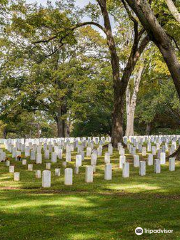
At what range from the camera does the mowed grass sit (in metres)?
4.86

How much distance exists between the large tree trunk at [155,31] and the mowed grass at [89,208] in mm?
4328

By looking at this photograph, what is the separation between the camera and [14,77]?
96.5 ft

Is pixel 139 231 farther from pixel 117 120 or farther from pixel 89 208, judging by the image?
pixel 117 120

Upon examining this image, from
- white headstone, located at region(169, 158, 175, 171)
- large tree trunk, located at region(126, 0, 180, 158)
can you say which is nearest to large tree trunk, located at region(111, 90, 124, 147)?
large tree trunk, located at region(126, 0, 180, 158)

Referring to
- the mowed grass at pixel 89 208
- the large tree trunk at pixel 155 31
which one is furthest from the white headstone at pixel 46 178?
the large tree trunk at pixel 155 31

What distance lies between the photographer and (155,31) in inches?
448

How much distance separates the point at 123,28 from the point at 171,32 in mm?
9394

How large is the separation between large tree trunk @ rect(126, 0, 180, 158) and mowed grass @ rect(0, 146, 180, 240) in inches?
170

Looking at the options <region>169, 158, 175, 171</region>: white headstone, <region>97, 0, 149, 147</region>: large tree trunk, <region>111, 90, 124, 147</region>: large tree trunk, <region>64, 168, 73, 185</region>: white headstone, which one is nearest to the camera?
<region>64, 168, 73, 185</region>: white headstone

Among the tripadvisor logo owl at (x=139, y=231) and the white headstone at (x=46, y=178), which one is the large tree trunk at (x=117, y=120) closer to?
the white headstone at (x=46, y=178)

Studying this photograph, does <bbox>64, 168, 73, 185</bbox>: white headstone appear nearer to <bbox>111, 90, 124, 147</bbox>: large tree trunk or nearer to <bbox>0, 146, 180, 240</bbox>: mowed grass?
<bbox>0, 146, 180, 240</bbox>: mowed grass

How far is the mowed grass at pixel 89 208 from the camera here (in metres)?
4.86

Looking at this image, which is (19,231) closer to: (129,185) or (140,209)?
(140,209)

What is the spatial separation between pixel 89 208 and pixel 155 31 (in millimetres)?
7242
